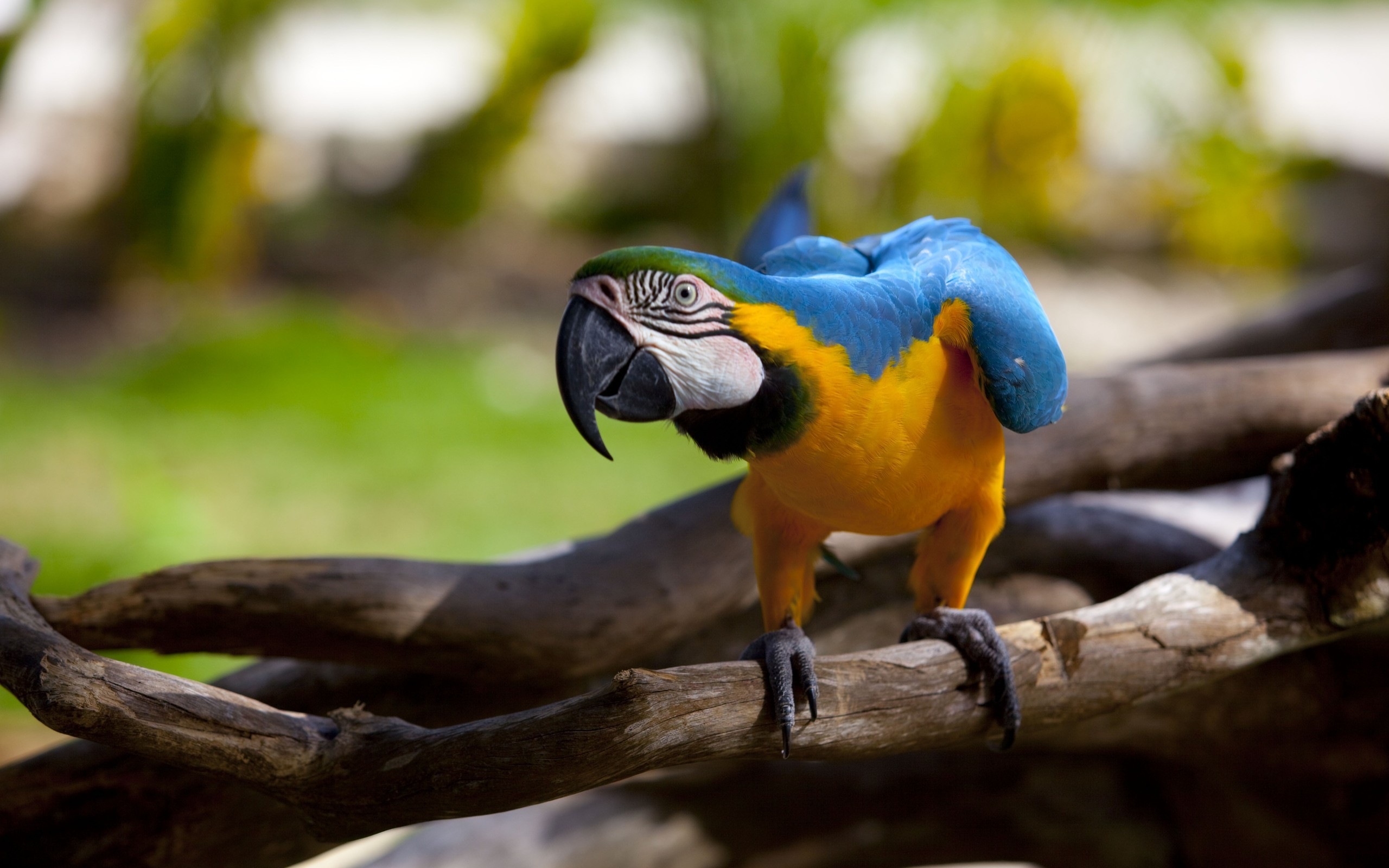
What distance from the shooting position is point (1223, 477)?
2369mm

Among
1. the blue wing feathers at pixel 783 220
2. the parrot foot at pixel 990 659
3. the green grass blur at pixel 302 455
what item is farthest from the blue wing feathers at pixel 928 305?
the green grass blur at pixel 302 455

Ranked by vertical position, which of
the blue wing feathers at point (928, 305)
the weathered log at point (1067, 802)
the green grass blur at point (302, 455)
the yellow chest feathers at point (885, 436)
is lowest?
the weathered log at point (1067, 802)

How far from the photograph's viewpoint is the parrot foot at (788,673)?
1369 millimetres

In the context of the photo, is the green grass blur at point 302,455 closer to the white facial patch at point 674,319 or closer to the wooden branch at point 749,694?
the wooden branch at point 749,694

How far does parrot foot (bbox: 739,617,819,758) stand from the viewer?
1369mm

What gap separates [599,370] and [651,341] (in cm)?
7

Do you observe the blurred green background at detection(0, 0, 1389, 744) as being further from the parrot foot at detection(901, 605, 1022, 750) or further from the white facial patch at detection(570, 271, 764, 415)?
the white facial patch at detection(570, 271, 764, 415)

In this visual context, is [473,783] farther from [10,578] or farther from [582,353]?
[10,578]

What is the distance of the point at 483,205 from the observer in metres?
6.37

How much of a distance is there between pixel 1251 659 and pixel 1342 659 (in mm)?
519

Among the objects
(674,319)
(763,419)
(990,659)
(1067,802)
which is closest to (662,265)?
(674,319)

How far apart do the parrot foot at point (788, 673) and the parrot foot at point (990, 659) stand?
10.0 inches

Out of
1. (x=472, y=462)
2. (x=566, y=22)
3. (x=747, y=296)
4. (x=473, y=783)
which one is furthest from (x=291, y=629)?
(x=566, y=22)

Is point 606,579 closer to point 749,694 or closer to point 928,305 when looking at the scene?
point 749,694
